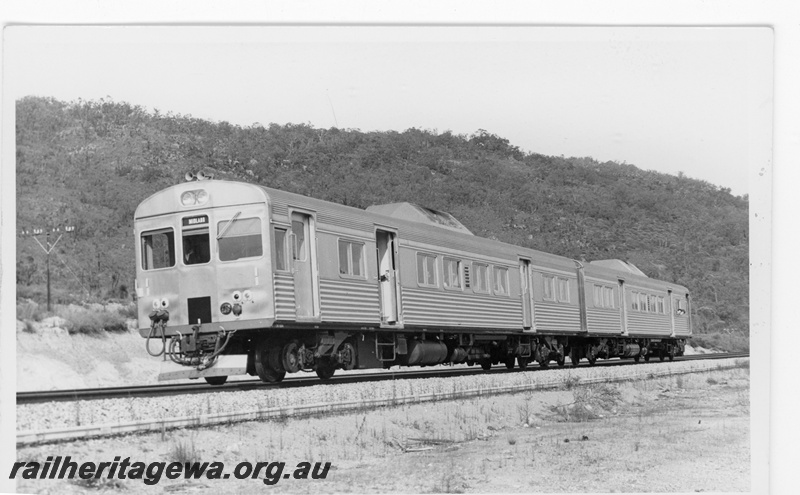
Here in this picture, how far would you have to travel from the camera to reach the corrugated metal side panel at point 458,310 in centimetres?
1789

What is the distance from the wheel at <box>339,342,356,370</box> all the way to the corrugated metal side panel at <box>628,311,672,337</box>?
15356mm

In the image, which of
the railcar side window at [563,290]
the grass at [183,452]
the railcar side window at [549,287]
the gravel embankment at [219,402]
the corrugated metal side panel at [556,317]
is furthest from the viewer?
the railcar side window at [563,290]

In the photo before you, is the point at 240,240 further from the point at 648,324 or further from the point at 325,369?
the point at 648,324

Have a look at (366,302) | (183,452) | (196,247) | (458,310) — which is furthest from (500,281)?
(183,452)

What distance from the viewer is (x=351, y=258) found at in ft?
52.4

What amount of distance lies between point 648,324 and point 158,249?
20767mm

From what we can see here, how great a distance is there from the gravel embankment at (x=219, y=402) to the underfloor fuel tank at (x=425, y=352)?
108 centimetres

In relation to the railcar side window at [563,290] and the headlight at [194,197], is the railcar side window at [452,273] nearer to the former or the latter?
the railcar side window at [563,290]

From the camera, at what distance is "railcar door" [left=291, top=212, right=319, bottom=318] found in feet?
46.9

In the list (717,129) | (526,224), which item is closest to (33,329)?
(717,129)

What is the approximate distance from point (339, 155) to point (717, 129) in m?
33.2

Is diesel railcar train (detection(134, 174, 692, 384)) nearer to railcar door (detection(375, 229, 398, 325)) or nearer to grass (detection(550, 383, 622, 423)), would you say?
railcar door (detection(375, 229, 398, 325))

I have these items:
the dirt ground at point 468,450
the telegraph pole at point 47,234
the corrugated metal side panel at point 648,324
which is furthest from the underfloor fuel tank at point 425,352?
the corrugated metal side panel at point 648,324

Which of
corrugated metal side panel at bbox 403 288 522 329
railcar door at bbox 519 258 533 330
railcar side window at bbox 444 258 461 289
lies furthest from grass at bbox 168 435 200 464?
railcar door at bbox 519 258 533 330
